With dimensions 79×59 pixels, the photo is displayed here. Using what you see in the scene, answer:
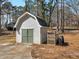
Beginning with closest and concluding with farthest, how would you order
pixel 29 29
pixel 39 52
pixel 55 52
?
pixel 55 52 → pixel 39 52 → pixel 29 29

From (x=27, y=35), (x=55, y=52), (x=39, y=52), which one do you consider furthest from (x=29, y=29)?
(x=55, y=52)

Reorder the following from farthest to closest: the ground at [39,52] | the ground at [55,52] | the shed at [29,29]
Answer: the shed at [29,29] < the ground at [39,52] < the ground at [55,52]

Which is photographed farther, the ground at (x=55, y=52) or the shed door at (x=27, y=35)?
the shed door at (x=27, y=35)

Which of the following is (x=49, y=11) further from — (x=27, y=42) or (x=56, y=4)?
(x=27, y=42)

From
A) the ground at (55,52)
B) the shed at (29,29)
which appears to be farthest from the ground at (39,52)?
the shed at (29,29)

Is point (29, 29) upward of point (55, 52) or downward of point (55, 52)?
upward

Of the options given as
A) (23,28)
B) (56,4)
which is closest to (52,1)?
(56,4)

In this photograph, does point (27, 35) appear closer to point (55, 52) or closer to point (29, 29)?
point (29, 29)

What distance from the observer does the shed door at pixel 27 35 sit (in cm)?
3162

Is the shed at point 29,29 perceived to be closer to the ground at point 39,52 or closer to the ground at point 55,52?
the ground at point 39,52

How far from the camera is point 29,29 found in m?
31.9

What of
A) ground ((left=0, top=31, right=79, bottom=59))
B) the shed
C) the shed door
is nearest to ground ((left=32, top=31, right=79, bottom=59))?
ground ((left=0, top=31, right=79, bottom=59))

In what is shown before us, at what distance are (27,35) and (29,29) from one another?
889mm

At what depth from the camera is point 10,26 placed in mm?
75000
